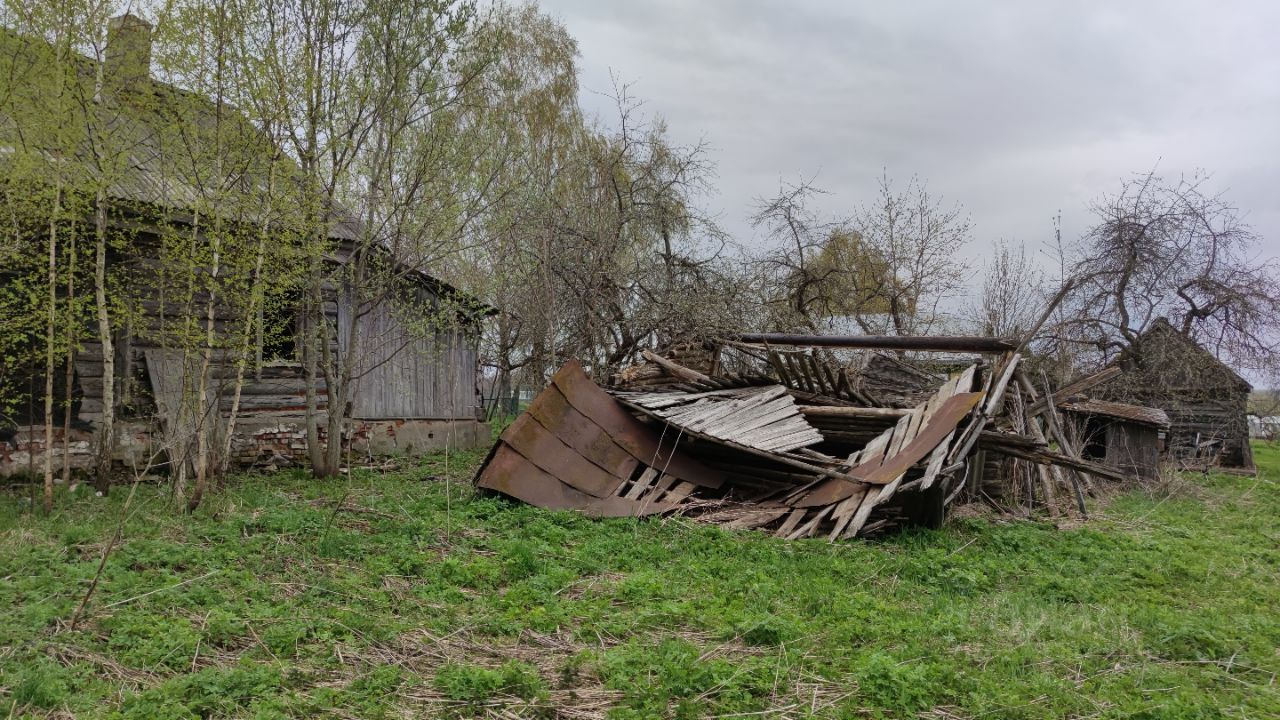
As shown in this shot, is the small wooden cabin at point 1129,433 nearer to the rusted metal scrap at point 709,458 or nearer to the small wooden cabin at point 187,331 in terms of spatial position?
the rusted metal scrap at point 709,458

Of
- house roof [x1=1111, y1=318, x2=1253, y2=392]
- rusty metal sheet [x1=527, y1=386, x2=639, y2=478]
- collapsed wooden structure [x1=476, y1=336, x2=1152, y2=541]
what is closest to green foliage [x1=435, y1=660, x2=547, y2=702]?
collapsed wooden structure [x1=476, y1=336, x2=1152, y2=541]

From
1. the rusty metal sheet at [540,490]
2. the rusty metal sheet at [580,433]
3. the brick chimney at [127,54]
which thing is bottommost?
the rusty metal sheet at [540,490]

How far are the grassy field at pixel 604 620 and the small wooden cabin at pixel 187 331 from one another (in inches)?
99.2

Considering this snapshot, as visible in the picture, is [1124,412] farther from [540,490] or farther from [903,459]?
[540,490]

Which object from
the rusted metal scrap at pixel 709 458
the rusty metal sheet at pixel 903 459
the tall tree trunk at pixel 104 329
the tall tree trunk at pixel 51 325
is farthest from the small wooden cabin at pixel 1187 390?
the tall tree trunk at pixel 51 325

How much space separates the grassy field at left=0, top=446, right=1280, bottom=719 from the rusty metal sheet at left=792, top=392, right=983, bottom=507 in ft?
1.97

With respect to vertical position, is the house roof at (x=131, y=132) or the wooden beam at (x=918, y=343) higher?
the house roof at (x=131, y=132)

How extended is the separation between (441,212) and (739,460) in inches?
211

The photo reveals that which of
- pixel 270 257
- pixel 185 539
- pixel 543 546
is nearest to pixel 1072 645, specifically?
pixel 543 546

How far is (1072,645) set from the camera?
434 cm

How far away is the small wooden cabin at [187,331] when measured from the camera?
8.19 meters

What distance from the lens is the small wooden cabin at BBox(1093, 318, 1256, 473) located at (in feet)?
56.1

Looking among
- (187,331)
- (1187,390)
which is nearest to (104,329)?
(187,331)

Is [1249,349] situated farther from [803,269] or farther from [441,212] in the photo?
[441,212]
